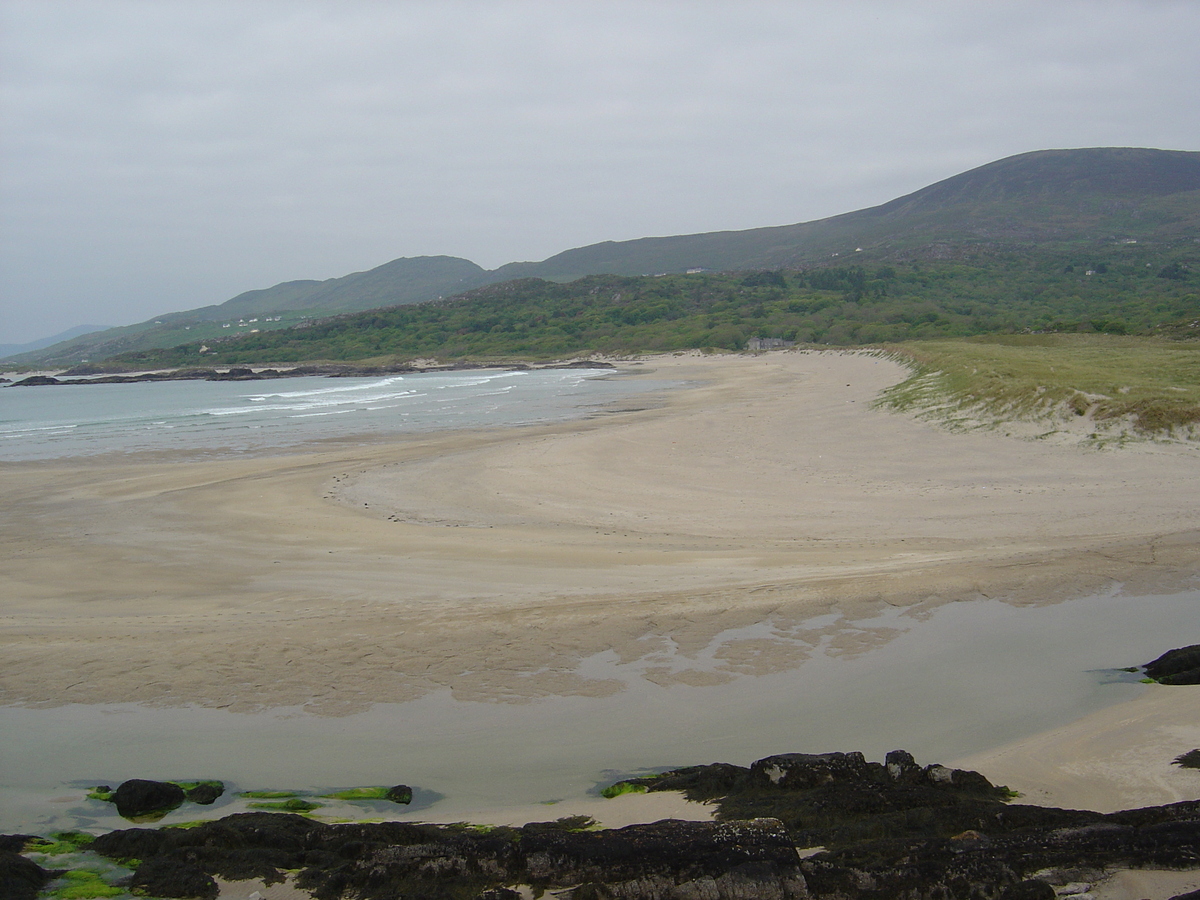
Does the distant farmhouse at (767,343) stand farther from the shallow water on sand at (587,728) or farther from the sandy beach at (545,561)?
the shallow water on sand at (587,728)

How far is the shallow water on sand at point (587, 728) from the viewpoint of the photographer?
5.17 metres

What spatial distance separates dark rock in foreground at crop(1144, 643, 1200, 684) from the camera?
18.9ft

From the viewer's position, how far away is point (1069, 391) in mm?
16406

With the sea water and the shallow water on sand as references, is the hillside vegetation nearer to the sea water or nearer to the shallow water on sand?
the sea water

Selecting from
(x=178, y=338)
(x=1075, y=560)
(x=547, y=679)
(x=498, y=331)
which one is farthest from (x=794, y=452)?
(x=178, y=338)

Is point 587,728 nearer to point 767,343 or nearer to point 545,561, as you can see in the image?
point 545,561

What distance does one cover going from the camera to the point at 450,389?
167ft

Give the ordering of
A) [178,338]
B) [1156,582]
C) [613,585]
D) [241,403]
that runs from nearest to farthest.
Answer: [1156,582], [613,585], [241,403], [178,338]

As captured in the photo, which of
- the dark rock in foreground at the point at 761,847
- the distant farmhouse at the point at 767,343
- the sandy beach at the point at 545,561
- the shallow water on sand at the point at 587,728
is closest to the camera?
the dark rock in foreground at the point at 761,847

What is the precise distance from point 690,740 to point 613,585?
11.1 ft

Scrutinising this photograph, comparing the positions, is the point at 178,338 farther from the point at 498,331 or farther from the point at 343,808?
the point at 343,808

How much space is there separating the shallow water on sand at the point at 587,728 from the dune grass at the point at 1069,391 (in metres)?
9.15

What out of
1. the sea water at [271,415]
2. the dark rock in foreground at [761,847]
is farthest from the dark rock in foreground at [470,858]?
the sea water at [271,415]

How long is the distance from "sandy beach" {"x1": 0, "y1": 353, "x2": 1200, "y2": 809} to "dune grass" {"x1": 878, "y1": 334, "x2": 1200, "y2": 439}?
1016mm
